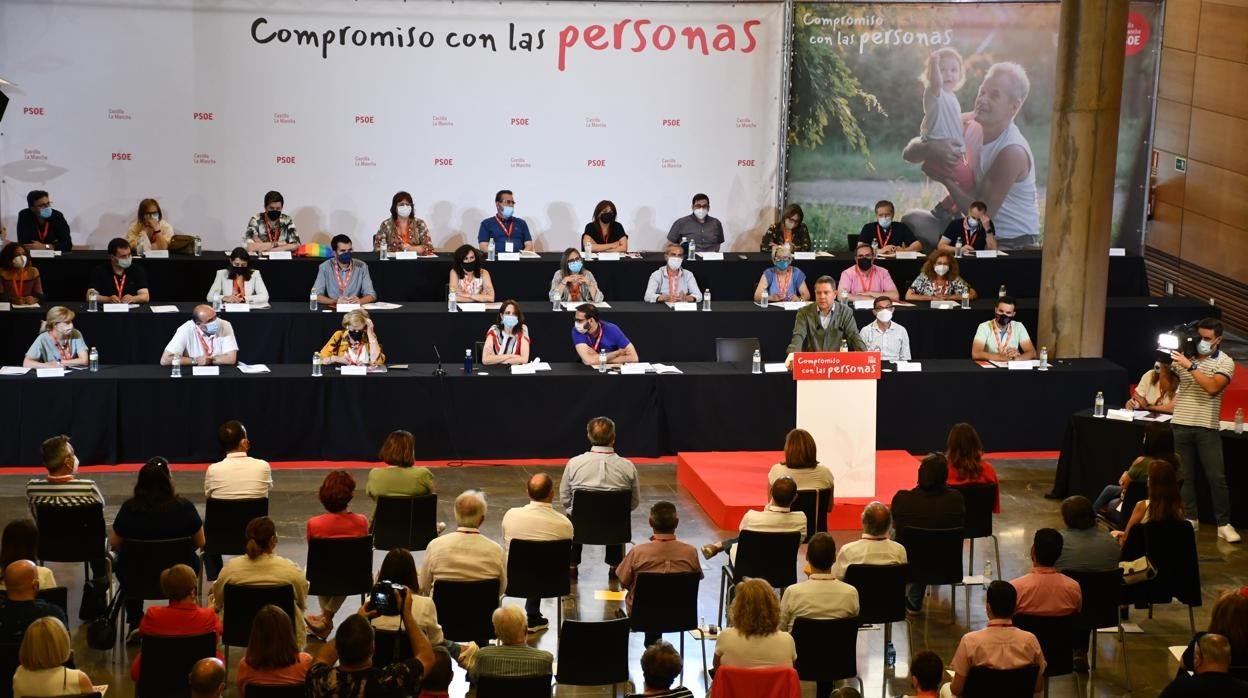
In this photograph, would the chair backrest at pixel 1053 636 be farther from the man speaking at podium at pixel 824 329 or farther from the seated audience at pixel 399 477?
the man speaking at podium at pixel 824 329

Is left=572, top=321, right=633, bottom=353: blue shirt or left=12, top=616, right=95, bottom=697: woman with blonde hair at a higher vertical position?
left=572, top=321, right=633, bottom=353: blue shirt

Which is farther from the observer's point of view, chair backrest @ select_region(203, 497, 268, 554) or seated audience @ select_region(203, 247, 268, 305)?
seated audience @ select_region(203, 247, 268, 305)

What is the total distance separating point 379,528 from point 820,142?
9508mm

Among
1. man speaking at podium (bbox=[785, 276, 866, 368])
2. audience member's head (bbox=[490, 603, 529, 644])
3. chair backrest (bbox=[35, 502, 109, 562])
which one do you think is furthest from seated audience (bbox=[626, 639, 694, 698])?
man speaking at podium (bbox=[785, 276, 866, 368])

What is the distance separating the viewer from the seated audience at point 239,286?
12805mm

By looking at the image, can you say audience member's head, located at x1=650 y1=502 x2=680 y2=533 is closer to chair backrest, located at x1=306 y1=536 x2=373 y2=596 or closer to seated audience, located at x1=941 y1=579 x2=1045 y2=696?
chair backrest, located at x1=306 y1=536 x2=373 y2=596

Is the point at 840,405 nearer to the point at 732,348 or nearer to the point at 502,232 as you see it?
the point at 732,348

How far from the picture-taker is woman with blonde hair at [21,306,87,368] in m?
11.0

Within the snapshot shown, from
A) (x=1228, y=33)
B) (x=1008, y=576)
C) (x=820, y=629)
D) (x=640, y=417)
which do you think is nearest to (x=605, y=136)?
(x=640, y=417)

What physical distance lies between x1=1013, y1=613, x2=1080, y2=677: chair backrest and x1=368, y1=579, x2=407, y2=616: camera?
2.82 meters

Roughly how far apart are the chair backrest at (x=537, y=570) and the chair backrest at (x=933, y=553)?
1.81m

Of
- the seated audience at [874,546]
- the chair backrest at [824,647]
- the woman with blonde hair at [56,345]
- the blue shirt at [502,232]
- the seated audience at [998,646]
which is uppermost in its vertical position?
the blue shirt at [502,232]

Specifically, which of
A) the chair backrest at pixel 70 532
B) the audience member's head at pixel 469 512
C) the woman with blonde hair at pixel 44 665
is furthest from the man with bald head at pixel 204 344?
the woman with blonde hair at pixel 44 665

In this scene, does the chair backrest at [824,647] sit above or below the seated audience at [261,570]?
below
